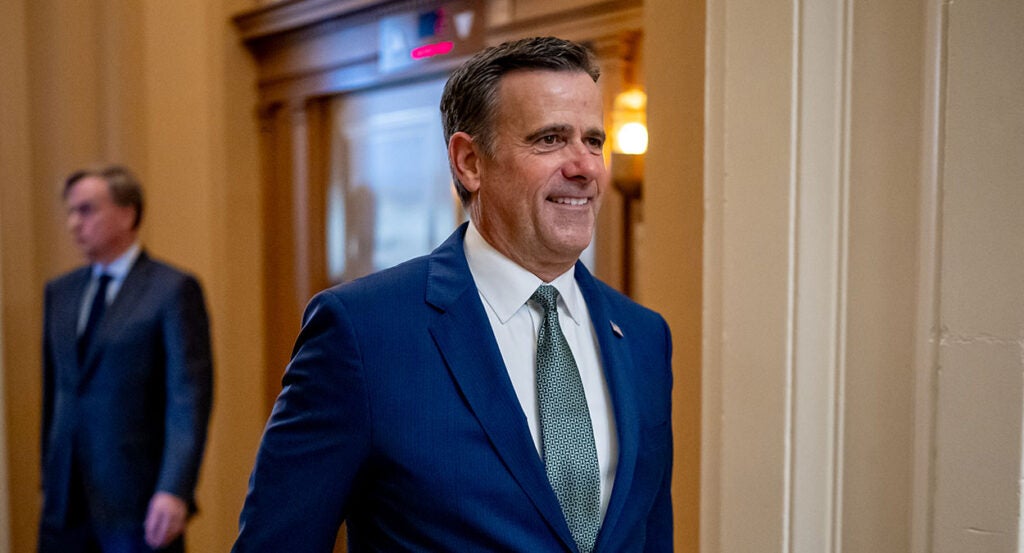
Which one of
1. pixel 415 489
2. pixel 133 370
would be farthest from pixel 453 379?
pixel 133 370

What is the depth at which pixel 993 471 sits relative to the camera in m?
1.25

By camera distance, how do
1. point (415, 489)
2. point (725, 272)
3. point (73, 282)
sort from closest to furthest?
point (415, 489) < point (725, 272) < point (73, 282)

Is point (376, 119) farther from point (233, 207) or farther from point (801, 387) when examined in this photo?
point (801, 387)

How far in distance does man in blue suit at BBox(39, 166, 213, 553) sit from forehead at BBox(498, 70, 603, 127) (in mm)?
1770

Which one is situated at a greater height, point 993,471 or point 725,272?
point 725,272

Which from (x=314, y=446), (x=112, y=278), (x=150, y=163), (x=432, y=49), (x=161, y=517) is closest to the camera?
(x=314, y=446)

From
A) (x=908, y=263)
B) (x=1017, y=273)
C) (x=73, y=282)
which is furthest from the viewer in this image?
(x=73, y=282)

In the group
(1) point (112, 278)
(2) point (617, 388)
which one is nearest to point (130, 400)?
(1) point (112, 278)

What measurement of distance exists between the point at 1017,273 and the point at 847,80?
382 millimetres

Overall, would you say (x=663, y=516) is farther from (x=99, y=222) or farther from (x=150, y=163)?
(x=150, y=163)

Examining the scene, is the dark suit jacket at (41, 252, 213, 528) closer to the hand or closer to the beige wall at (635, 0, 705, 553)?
the hand

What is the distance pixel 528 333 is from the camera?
1.24m

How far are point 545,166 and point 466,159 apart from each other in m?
0.14

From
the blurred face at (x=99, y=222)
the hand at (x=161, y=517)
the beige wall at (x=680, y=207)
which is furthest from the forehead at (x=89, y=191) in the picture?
the beige wall at (x=680, y=207)
